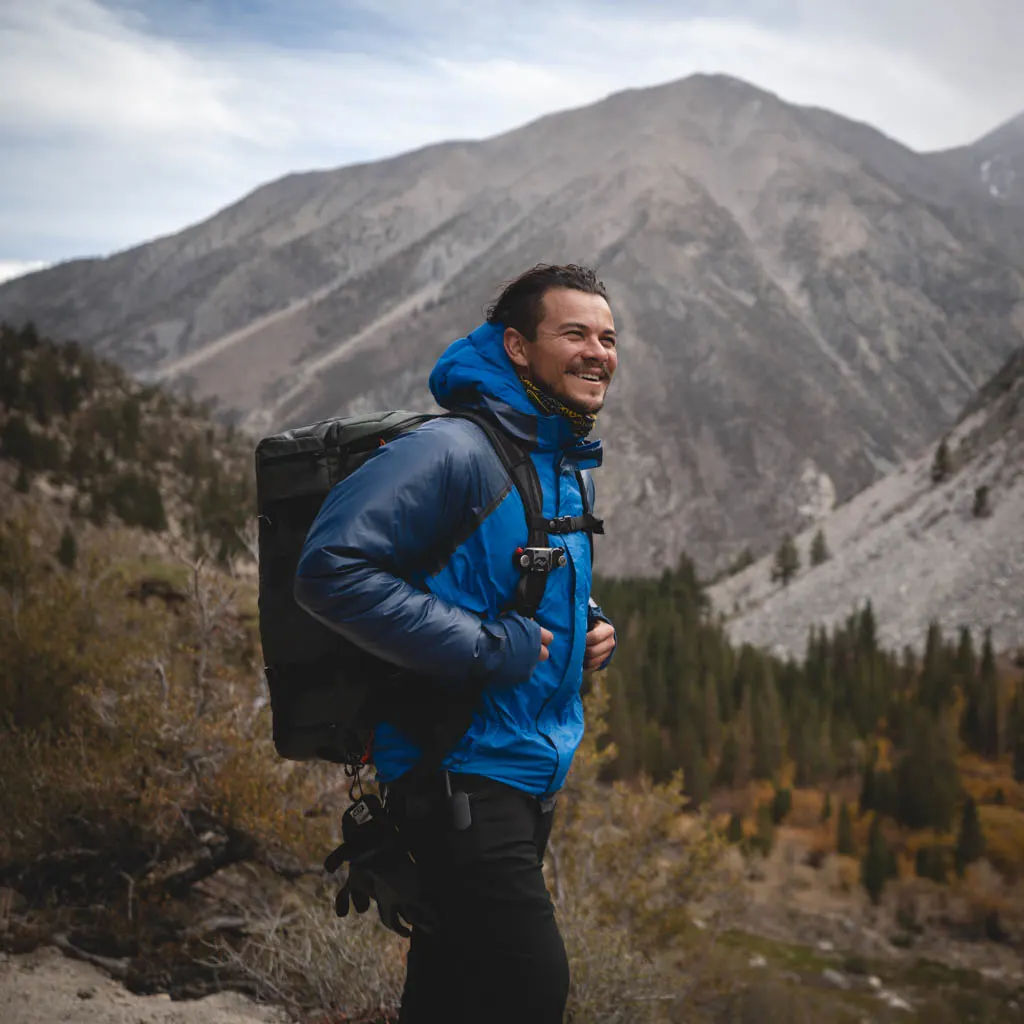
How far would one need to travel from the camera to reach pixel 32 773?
5.43 m

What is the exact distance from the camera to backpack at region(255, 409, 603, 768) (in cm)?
198

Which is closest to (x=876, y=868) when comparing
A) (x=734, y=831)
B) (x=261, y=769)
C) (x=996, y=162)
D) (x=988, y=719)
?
(x=734, y=831)

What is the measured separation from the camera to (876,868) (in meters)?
13.1

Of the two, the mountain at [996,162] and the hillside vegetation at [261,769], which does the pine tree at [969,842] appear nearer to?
the hillside vegetation at [261,769]

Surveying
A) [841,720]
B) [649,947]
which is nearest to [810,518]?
[841,720]

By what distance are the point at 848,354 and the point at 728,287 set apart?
38.5 ft

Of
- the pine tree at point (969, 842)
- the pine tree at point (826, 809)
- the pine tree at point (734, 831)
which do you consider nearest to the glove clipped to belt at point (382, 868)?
the pine tree at point (734, 831)

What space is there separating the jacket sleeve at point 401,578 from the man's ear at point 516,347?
1.06ft

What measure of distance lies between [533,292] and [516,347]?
133 millimetres

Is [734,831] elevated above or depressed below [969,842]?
below

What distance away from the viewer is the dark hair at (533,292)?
7.12 ft

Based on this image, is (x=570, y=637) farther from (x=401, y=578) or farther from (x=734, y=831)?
(x=734, y=831)

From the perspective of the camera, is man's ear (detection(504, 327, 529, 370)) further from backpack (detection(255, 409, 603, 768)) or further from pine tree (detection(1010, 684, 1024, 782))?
pine tree (detection(1010, 684, 1024, 782))

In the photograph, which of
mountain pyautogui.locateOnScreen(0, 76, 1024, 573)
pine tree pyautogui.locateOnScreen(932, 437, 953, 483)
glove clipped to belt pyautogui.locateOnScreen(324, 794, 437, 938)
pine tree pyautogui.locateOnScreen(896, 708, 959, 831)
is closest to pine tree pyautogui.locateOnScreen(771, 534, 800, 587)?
pine tree pyautogui.locateOnScreen(932, 437, 953, 483)
